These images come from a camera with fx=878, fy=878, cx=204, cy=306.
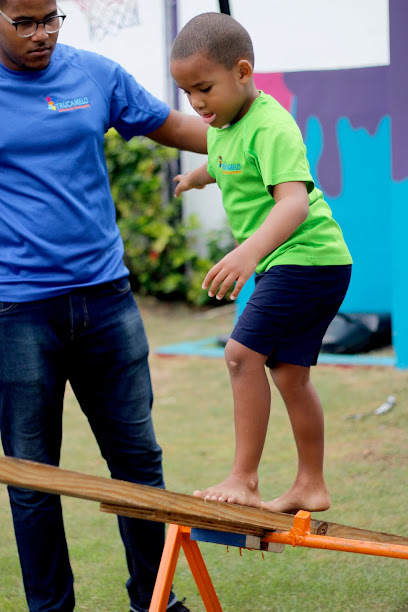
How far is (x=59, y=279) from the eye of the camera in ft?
8.98

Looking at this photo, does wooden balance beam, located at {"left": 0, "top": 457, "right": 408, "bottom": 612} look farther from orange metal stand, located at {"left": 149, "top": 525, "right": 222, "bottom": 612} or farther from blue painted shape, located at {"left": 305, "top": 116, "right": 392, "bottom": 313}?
blue painted shape, located at {"left": 305, "top": 116, "right": 392, "bottom": 313}

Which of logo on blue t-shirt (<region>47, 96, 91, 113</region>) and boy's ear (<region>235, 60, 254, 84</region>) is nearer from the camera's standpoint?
boy's ear (<region>235, 60, 254, 84</region>)

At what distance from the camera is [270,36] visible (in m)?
Result: 8.94

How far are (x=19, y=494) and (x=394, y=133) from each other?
15.0 feet

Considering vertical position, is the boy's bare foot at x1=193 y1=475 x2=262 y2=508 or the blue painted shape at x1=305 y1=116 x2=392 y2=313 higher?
the boy's bare foot at x1=193 y1=475 x2=262 y2=508

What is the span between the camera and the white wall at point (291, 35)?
833 centimetres

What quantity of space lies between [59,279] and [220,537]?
36.4 inches

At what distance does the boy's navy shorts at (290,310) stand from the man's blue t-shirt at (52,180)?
20.8 inches

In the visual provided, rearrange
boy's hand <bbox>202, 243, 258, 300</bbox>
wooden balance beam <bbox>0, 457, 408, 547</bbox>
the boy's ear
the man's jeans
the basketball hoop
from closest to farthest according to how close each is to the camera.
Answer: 1. wooden balance beam <bbox>0, 457, 408, 547</bbox>
2. boy's hand <bbox>202, 243, 258, 300</bbox>
3. the boy's ear
4. the man's jeans
5. the basketball hoop

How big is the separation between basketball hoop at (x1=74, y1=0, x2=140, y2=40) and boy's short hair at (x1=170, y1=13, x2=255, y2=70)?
871 centimetres

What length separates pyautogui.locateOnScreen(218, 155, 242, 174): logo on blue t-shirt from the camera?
2.60 metres

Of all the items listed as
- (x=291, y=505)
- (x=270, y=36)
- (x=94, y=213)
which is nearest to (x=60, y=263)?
(x=94, y=213)

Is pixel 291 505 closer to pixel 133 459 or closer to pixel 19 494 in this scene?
pixel 133 459

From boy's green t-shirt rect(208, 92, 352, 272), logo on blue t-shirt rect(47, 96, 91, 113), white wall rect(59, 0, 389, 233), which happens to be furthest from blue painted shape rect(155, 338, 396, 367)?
logo on blue t-shirt rect(47, 96, 91, 113)
